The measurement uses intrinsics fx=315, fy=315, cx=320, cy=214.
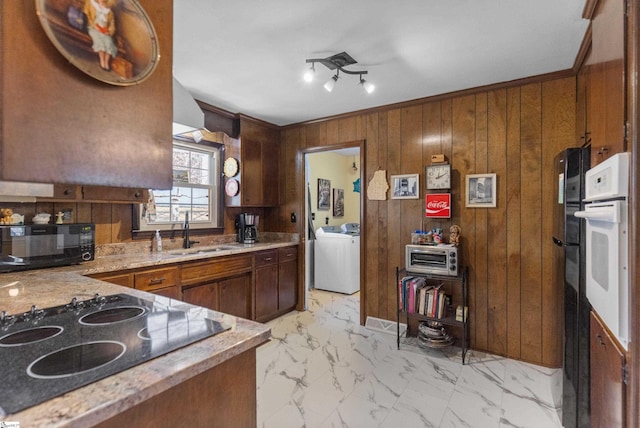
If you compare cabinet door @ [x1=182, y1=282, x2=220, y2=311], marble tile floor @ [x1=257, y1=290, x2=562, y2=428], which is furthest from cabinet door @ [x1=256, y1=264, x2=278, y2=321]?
cabinet door @ [x1=182, y1=282, x2=220, y2=311]

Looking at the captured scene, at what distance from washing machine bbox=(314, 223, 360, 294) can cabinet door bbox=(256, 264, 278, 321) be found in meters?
1.38

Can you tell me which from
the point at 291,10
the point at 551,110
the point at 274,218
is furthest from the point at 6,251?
the point at 551,110

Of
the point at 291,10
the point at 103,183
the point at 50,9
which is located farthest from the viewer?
the point at 291,10

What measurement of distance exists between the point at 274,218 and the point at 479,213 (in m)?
2.51

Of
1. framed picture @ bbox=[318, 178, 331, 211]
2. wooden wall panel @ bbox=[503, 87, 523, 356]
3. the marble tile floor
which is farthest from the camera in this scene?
framed picture @ bbox=[318, 178, 331, 211]

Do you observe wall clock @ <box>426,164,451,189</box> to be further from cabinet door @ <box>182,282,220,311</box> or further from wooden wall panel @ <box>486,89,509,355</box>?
cabinet door @ <box>182,282,220,311</box>

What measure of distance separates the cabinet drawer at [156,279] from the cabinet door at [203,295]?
0.58 feet

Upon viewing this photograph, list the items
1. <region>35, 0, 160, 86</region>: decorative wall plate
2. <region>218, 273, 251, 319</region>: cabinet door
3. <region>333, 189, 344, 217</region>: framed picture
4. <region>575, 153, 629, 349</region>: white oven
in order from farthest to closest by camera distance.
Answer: <region>333, 189, 344, 217</region>: framed picture
<region>218, 273, 251, 319</region>: cabinet door
<region>575, 153, 629, 349</region>: white oven
<region>35, 0, 160, 86</region>: decorative wall plate

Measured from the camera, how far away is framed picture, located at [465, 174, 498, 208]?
2855 mm

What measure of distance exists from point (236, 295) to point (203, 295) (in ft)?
1.40

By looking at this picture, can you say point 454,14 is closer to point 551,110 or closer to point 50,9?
point 551,110

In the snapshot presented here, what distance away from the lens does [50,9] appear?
2.33 feet

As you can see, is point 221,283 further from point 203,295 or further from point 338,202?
point 338,202

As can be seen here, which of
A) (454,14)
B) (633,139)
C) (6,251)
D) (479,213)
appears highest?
(454,14)
